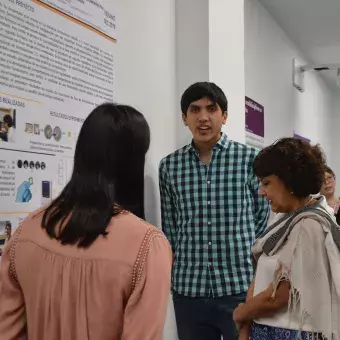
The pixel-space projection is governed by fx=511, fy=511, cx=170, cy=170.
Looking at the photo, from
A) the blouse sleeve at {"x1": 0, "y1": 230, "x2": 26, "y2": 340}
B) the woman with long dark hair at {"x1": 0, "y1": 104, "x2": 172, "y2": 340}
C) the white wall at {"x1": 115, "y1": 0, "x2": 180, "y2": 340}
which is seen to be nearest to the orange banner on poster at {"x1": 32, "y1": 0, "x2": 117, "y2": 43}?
the white wall at {"x1": 115, "y1": 0, "x2": 180, "y2": 340}

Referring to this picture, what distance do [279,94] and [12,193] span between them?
12.2 feet

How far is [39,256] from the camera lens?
1.10m

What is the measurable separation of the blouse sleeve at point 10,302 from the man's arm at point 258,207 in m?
1.29

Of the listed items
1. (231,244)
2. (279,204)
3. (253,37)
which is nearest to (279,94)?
(253,37)

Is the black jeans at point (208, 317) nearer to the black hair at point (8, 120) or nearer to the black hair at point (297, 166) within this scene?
the black hair at point (297, 166)

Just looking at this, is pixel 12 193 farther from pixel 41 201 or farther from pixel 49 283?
pixel 49 283

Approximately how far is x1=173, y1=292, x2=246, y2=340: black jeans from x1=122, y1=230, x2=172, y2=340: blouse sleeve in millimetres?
1081

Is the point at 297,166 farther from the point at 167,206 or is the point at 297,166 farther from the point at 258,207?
the point at 167,206

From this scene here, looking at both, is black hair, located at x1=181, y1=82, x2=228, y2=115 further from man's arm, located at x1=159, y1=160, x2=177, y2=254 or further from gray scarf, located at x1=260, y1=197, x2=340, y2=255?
gray scarf, located at x1=260, y1=197, x2=340, y2=255

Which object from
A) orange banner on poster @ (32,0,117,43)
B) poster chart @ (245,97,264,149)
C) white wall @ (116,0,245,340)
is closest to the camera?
orange banner on poster @ (32,0,117,43)

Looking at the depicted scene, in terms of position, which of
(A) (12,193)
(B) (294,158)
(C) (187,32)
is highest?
(C) (187,32)

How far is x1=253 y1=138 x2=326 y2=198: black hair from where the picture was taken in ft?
5.44

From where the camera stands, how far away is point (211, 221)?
2.19m

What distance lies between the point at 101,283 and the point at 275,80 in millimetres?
4020
